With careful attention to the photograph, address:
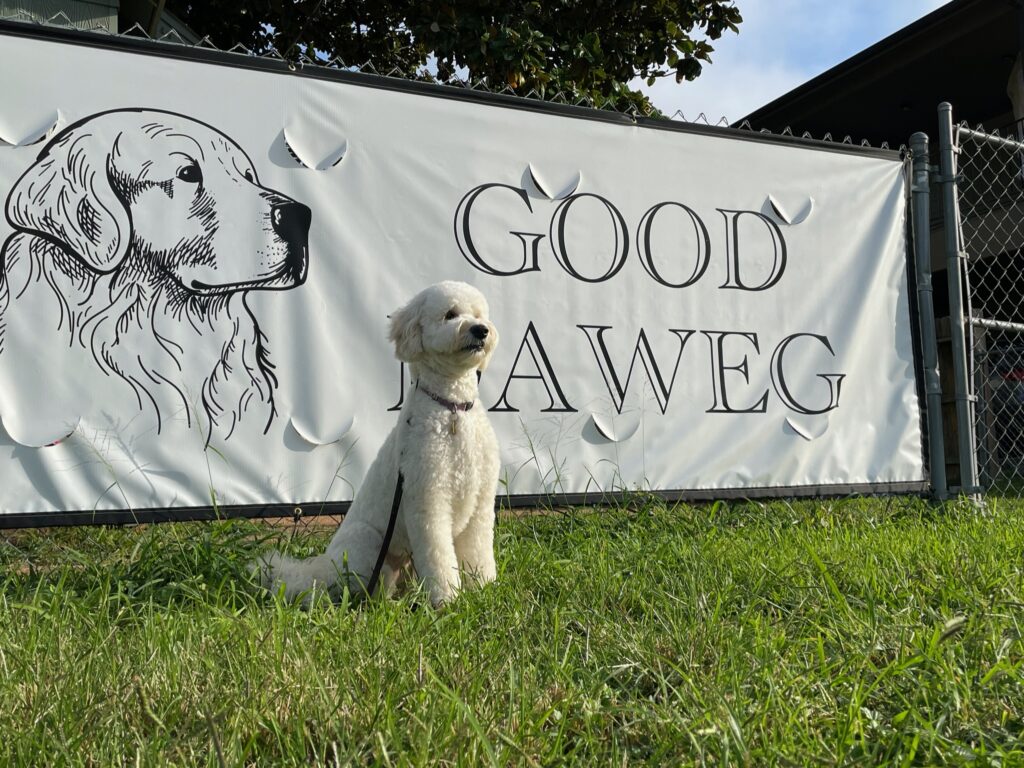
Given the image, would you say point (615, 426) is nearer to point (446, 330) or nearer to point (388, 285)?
point (388, 285)

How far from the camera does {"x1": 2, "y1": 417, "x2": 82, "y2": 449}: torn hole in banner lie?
10.5ft

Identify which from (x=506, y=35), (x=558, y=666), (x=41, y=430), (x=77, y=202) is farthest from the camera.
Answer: (x=506, y=35)

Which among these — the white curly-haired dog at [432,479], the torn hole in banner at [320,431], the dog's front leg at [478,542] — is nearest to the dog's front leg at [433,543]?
the white curly-haired dog at [432,479]

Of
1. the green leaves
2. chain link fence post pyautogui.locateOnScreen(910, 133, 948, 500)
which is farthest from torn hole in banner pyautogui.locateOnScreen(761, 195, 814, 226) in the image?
the green leaves

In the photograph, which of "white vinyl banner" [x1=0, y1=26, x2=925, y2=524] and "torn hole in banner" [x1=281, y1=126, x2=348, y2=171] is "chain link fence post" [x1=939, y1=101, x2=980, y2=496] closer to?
"white vinyl banner" [x1=0, y1=26, x2=925, y2=524]

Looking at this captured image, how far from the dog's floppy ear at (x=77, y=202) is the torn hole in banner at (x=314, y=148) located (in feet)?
2.43

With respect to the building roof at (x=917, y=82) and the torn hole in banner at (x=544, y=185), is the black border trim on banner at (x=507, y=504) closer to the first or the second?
the torn hole in banner at (x=544, y=185)

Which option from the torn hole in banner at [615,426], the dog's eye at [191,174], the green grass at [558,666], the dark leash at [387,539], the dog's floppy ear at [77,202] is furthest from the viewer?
the torn hole in banner at [615,426]

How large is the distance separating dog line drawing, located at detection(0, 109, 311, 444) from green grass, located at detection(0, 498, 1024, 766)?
85 cm

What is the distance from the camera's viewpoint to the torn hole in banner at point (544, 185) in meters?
4.14

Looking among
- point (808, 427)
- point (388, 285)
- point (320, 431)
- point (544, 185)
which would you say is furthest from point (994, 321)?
point (320, 431)

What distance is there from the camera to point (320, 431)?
3666 mm

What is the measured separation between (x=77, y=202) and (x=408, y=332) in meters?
1.70

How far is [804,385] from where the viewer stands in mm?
4531
